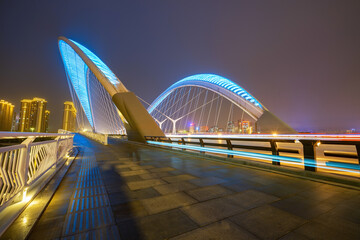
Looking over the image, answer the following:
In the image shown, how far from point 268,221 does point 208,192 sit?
4.85 ft

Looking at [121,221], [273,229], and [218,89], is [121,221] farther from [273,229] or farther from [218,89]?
[218,89]

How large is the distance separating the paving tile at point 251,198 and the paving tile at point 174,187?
43.8 inches

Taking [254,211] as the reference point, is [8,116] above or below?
above

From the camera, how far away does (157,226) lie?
2.41 m

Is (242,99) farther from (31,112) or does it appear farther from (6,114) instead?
(6,114)

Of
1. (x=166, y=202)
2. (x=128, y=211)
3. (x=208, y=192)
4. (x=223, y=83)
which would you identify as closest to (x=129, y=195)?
(x=128, y=211)

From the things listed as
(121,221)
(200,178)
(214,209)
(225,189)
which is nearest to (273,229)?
(214,209)

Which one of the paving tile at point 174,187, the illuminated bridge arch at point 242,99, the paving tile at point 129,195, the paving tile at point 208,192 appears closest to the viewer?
the paving tile at point 129,195

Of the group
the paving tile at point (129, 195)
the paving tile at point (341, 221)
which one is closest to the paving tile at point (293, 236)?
the paving tile at point (341, 221)

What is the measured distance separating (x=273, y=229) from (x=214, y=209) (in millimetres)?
945

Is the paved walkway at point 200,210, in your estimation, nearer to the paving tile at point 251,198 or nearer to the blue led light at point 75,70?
the paving tile at point 251,198

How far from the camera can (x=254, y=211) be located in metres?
2.91

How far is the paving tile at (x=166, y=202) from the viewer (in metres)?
3.02

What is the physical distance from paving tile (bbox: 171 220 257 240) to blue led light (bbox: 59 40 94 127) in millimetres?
31297
